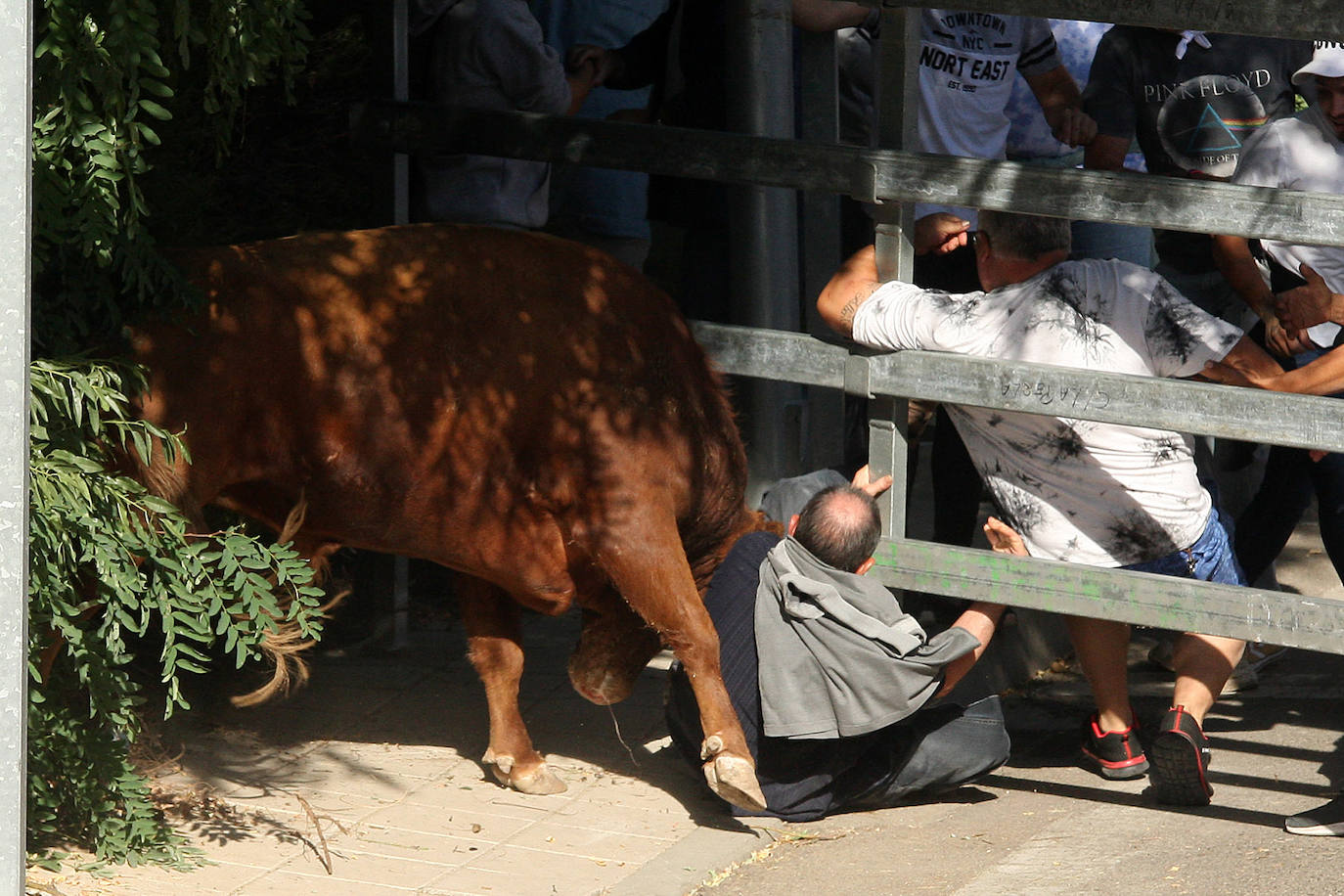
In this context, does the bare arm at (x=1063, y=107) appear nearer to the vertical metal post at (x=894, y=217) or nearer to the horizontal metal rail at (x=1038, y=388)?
the vertical metal post at (x=894, y=217)

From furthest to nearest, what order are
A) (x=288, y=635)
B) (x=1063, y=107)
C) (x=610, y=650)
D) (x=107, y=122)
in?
(x=1063, y=107), (x=610, y=650), (x=288, y=635), (x=107, y=122)

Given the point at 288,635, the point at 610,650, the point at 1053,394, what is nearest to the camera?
the point at 288,635

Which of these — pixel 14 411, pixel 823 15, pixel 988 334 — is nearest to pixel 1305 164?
pixel 988 334

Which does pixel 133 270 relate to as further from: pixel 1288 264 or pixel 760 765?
pixel 1288 264

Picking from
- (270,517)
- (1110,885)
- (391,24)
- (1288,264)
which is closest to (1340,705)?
(1288,264)

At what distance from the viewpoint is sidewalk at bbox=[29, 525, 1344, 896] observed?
164 inches

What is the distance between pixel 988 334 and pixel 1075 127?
1.74 m

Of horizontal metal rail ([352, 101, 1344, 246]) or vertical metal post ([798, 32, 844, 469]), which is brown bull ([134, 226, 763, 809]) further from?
vertical metal post ([798, 32, 844, 469])

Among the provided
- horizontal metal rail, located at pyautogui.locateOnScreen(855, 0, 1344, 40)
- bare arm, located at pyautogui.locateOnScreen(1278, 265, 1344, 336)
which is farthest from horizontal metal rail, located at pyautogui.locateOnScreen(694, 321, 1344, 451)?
horizontal metal rail, located at pyautogui.locateOnScreen(855, 0, 1344, 40)

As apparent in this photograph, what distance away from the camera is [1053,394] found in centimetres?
434

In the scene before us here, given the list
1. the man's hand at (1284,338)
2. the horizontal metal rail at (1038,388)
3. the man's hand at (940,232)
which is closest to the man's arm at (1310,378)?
the man's hand at (1284,338)

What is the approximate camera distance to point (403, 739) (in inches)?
204

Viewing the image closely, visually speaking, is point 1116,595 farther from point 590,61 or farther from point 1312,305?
point 590,61

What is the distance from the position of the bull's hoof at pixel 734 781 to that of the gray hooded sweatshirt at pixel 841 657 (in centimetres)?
11
